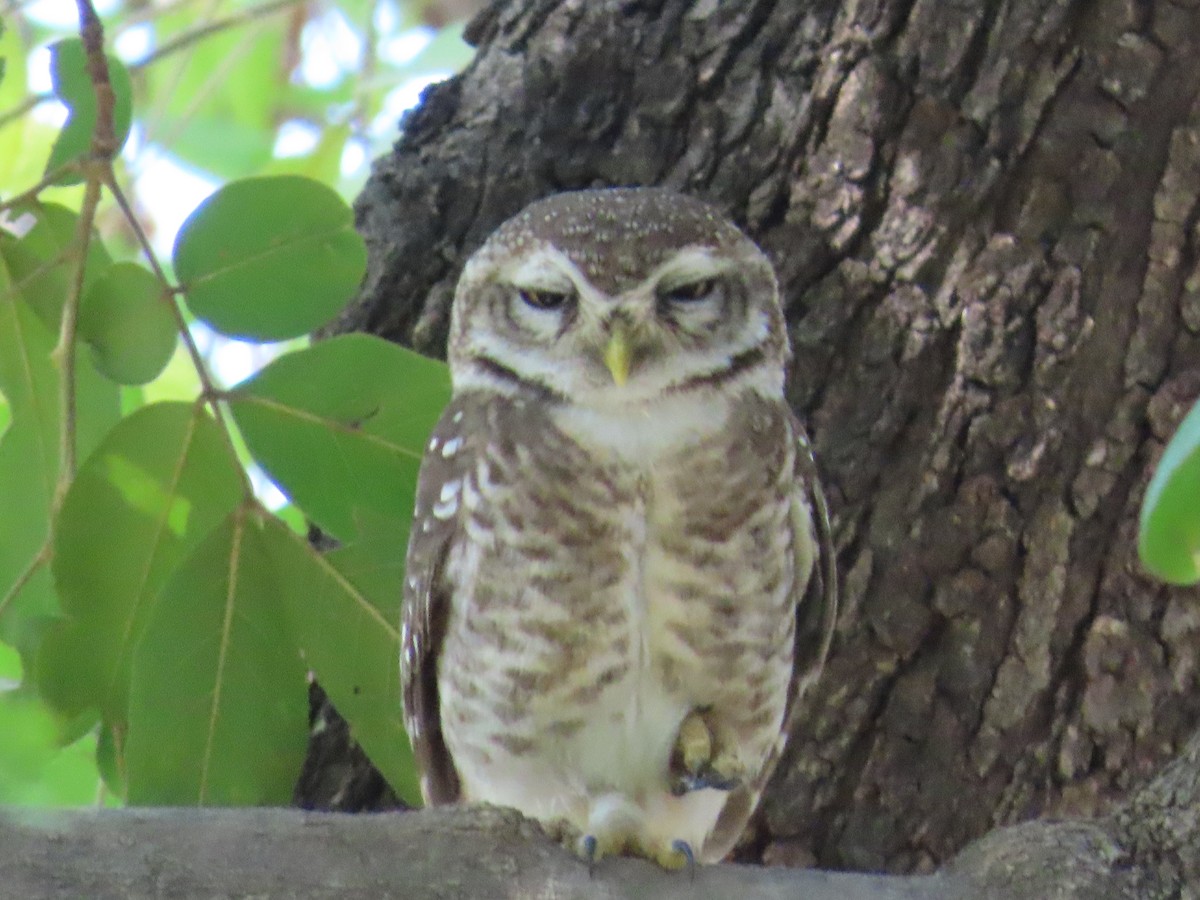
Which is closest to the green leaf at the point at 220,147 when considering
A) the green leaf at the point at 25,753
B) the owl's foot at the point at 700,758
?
the owl's foot at the point at 700,758

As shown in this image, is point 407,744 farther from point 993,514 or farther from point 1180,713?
point 1180,713

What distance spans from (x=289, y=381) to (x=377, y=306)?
60cm

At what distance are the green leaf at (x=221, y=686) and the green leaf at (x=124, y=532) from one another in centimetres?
8

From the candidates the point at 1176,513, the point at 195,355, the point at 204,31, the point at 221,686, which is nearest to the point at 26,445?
the point at 195,355

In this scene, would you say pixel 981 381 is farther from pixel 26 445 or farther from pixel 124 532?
pixel 26 445

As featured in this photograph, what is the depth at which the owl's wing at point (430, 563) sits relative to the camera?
1.88 metres

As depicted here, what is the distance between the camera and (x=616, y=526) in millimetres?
1802

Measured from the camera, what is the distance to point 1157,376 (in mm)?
2012

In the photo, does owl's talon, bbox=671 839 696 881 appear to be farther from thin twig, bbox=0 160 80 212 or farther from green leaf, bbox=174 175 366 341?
thin twig, bbox=0 160 80 212

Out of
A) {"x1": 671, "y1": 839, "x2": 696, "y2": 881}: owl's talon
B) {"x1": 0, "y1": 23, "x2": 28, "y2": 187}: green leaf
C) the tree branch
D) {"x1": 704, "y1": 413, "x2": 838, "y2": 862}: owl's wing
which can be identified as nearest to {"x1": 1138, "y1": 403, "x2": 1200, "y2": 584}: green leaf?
the tree branch

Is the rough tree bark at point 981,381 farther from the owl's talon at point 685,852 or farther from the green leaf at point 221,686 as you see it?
the green leaf at point 221,686

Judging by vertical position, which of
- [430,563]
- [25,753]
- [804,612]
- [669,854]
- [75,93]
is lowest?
[669,854]

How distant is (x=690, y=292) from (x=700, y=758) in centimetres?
58

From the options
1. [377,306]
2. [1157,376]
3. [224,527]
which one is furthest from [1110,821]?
[377,306]
